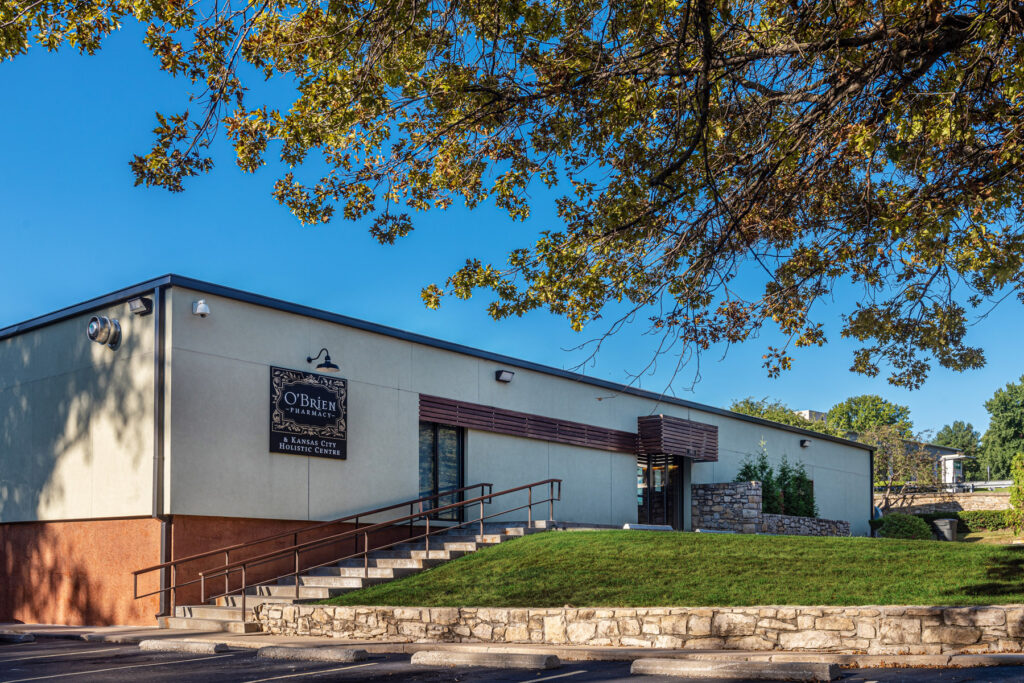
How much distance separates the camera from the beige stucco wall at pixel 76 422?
15.9 metres

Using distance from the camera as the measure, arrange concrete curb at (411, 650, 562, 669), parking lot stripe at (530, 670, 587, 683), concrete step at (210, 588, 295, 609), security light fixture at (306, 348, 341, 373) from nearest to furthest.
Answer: parking lot stripe at (530, 670, 587, 683) < concrete curb at (411, 650, 562, 669) < concrete step at (210, 588, 295, 609) < security light fixture at (306, 348, 341, 373)

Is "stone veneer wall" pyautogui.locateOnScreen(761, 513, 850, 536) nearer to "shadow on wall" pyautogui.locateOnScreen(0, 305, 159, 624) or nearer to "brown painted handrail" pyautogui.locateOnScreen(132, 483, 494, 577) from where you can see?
"brown painted handrail" pyautogui.locateOnScreen(132, 483, 494, 577)

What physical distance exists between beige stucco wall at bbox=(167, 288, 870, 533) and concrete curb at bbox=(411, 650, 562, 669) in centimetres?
639

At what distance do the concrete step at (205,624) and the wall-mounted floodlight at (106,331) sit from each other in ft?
15.5

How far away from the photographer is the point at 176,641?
12430 millimetres

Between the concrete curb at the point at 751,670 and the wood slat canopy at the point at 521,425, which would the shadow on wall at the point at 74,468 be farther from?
the concrete curb at the point at 751,670

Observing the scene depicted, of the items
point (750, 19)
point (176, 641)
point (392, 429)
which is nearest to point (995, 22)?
point (750, 19)

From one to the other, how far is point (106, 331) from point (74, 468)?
258 cm

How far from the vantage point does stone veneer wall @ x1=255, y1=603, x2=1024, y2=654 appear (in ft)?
33.1

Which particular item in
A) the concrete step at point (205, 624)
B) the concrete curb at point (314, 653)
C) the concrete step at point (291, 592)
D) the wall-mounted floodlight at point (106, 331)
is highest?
the wall-mounted floodlight at point (106, 331)

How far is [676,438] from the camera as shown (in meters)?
25.2

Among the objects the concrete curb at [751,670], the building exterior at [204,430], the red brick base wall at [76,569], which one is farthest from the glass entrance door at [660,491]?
the concrete curb at [751,670]

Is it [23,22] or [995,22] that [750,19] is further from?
[23,22]

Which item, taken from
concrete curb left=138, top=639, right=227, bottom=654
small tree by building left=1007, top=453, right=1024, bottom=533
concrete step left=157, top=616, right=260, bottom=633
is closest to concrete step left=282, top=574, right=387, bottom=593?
concrete step left=157, top=616, right=260, bottom=633
